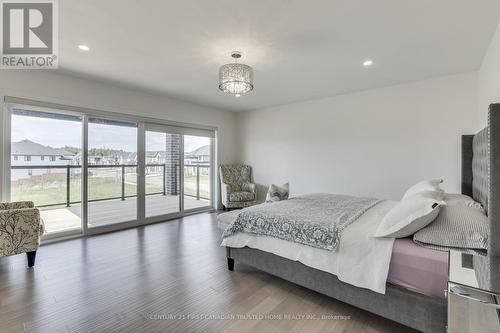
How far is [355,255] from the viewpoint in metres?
1.74

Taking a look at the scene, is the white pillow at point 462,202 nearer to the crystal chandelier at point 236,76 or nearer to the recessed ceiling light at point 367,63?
the recessed ceiling light at point 367,63

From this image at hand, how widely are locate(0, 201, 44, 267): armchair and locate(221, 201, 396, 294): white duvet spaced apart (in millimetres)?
2729

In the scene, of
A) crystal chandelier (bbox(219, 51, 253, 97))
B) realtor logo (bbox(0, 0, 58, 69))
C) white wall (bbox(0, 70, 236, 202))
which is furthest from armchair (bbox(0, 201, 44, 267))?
crystal chandelier (bbox(219, 51, 253, 97))

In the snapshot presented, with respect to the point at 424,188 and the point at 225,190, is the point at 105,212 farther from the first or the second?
the point at 424,188

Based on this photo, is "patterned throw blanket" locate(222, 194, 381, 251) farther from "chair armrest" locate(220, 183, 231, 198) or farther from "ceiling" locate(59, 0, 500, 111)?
"chair armrest" locate(220, 183, 231, 198)

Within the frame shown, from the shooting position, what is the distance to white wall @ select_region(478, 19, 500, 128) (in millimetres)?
2254

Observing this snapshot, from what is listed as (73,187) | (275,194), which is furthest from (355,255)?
(73,187)

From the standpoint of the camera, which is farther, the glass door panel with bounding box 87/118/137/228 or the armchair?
the glass door panel with bounding box 87/118/137/228

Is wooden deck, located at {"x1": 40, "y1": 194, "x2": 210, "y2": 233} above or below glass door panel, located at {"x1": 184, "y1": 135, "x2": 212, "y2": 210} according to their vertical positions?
below

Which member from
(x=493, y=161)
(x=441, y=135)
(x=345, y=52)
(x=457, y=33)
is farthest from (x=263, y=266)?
(x=441, y=135)

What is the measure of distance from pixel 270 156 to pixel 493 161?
14.7 ft

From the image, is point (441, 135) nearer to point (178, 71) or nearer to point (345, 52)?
point (345, 52)

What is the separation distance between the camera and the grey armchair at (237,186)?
5285mm

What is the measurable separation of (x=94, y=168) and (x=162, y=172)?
126 centimetres
